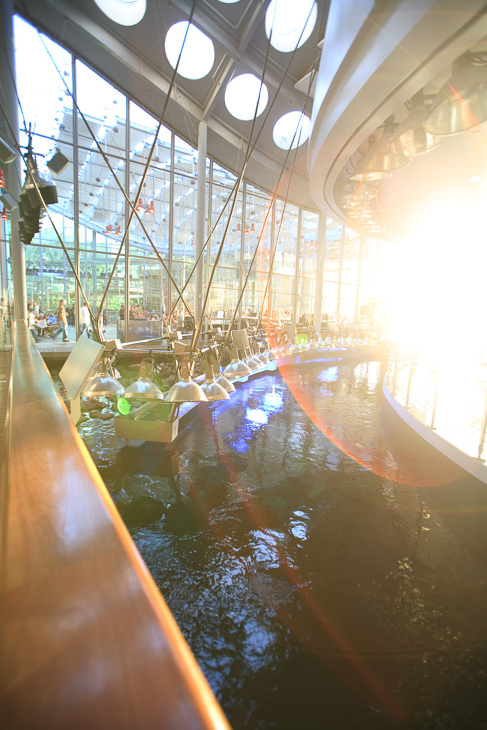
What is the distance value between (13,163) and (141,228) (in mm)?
10244

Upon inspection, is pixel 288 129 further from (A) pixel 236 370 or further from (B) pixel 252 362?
(A) pixel 236 370

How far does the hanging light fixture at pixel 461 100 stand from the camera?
3.67 m

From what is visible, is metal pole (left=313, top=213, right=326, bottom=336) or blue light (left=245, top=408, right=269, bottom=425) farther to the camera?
metal pole (left=313, top=213, right=326, bottom=336)

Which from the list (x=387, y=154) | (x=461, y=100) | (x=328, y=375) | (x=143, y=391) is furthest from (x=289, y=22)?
(x=143, y=391)

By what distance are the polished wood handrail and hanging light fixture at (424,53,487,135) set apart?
497cm

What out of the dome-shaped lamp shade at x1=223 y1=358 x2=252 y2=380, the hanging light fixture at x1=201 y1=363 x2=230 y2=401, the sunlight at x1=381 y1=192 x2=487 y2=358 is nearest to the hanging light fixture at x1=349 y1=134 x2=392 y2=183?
the dome-shaped lamp shade at x1=223 y1=358 x2=252 y2=380

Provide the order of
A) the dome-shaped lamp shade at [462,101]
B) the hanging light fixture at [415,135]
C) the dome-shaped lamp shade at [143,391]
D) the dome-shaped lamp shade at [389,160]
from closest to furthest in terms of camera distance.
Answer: the dome-shaped lamp shade at [143,391], the dome-shaped lamp shade at [462,101], the hanging light fixture at [415,135], the dome-shaped lamp shade at [389,160]

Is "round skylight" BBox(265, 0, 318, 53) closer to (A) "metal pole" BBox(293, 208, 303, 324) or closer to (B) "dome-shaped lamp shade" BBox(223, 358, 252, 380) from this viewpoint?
(A) "metal pole" BBox(293, 208, 303, 324)

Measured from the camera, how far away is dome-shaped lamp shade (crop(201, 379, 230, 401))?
9.59 feet

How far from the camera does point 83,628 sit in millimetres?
290

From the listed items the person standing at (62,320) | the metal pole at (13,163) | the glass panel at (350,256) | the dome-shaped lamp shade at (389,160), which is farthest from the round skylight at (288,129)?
the person standing at (62,320)

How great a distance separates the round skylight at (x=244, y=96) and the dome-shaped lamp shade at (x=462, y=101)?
839 centimetres

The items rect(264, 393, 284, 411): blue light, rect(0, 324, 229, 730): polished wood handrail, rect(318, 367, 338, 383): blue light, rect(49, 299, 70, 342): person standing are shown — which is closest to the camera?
rect(0, 324, 229, 730): polished wood handrail

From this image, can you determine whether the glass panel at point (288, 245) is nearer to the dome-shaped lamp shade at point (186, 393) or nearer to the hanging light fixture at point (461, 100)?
the hanging light fixture at point (461, 100)
